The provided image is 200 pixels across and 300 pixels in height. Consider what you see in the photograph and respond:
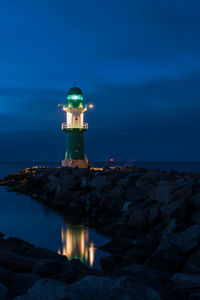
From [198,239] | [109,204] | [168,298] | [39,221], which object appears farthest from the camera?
[39,221]

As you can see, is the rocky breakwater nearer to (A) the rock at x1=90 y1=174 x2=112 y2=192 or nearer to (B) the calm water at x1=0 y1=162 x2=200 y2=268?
(A) the rock at x1=90 y1=174 x2=112 y2=192

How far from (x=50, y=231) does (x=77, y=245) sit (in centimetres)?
308

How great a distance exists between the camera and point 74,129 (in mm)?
27531

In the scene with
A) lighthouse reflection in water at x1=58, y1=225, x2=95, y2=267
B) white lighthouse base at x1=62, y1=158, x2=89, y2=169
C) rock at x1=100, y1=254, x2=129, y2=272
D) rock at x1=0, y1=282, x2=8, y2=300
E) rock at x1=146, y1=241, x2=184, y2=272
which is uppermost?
white lighthouse base at x1=62, y1=158, x2=89, y2=169

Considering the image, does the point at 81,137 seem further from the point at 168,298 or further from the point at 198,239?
the point at 168,298

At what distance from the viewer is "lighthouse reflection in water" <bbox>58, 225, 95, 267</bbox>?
896cm

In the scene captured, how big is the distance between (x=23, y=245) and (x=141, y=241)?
307 centimetres

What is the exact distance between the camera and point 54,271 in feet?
15.7

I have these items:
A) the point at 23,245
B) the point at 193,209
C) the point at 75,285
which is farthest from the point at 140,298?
the point at 193,209

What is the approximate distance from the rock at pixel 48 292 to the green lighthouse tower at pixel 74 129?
24421mm

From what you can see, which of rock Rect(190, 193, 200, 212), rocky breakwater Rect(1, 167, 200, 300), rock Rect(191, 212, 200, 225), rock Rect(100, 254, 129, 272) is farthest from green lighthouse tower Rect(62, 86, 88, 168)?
rock Rect(100, 254, 129, 272)

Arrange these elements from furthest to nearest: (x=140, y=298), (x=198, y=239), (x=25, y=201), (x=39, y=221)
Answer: (x=25, y=201) < (x=39, y=221) < (x=198, y=239) < (x=140, y=298)

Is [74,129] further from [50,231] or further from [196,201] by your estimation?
[196,201]

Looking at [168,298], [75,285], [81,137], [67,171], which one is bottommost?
[168,298]
